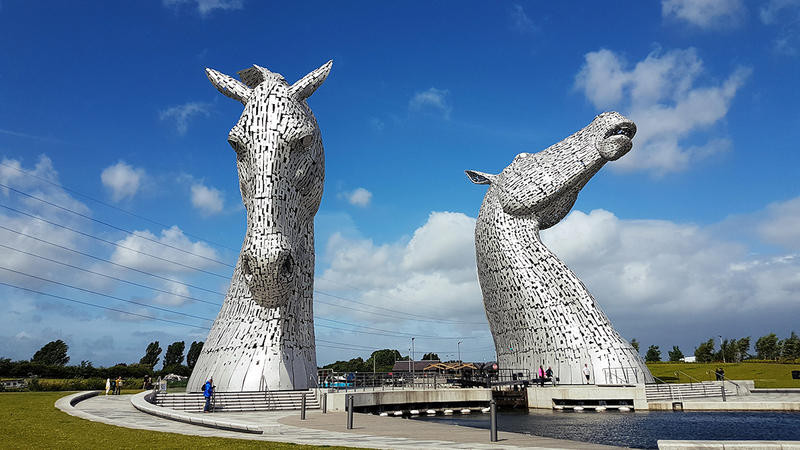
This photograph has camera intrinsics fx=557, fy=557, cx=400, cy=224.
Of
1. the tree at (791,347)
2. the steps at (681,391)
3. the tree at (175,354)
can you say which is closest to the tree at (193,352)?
the tree at (175,354)

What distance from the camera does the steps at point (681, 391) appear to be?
17594mm

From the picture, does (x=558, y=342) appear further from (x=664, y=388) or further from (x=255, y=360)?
(x=255, y=360)

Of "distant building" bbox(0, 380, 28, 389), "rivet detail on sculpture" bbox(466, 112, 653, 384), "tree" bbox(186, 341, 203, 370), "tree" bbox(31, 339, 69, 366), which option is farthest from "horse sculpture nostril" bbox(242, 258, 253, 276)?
"tree" bbox(31, 339, 69, 366)

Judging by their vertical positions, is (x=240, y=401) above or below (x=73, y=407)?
above

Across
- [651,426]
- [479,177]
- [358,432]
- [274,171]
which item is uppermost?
[479,177]

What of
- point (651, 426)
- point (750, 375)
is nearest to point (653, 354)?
point (750, 375)

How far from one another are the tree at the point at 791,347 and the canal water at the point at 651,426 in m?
46.7

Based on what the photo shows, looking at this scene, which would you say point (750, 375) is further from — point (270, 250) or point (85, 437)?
point (85, 437)

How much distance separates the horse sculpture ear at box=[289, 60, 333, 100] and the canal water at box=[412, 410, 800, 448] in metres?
11.2

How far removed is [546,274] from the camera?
21141 mm

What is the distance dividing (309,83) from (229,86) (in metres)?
2.67

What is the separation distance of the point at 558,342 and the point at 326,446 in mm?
14377

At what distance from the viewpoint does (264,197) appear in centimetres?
1587

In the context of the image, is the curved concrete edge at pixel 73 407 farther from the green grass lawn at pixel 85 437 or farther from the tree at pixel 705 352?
the tree at pixel 705 352
